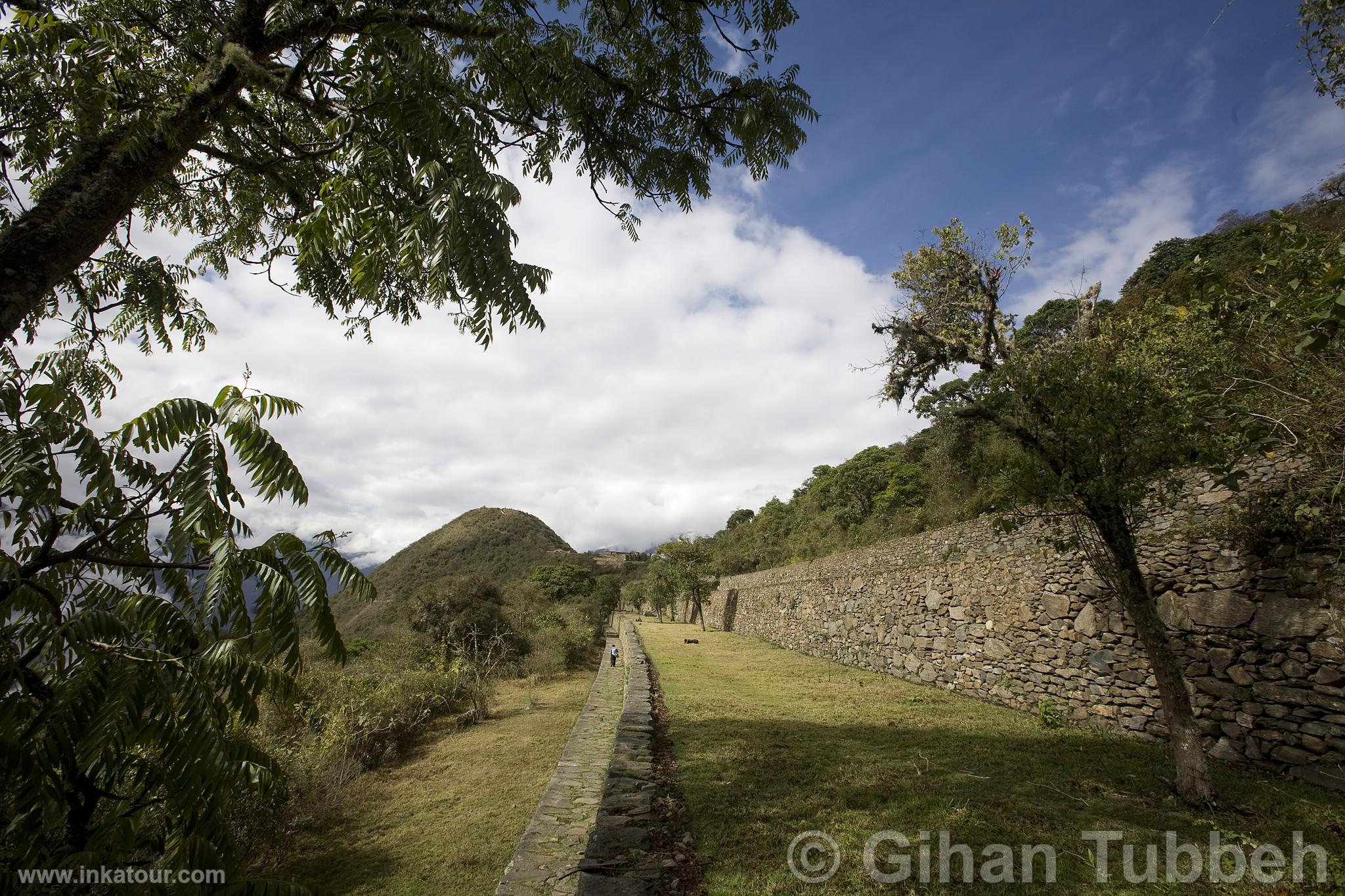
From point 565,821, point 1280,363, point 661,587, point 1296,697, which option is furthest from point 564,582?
point 1280,363

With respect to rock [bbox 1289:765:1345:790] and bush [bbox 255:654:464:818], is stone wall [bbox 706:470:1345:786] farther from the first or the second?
bush [bbox 255:654:464:818]

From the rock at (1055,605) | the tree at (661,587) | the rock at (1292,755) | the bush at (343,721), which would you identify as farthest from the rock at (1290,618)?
the tree at (661,587)

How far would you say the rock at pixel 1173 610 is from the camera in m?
6.09

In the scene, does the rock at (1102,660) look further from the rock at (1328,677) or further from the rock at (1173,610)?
the rock at (1328,677)

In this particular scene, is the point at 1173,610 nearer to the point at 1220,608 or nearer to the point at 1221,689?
the point at 1220,608

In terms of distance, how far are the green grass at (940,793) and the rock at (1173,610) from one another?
1.48 metres

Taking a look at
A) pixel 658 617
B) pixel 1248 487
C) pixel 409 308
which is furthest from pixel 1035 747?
pixel 658 617

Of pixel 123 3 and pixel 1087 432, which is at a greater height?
pixel 123 3

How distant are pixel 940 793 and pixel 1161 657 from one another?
8.46 feet

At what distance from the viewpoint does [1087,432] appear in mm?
4949

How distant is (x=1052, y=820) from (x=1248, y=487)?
14.3 feet

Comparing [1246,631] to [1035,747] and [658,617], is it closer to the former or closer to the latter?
[1035,747]

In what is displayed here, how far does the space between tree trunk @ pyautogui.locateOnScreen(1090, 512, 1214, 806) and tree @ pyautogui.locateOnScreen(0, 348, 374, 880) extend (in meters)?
6.61

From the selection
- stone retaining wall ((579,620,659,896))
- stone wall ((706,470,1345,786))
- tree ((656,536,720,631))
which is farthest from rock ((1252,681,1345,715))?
tree ((656,536,720,631))
